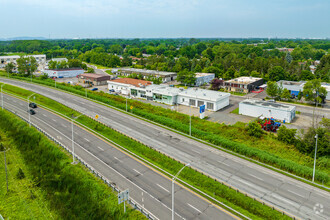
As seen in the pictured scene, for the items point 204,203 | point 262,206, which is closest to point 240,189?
point 262,206

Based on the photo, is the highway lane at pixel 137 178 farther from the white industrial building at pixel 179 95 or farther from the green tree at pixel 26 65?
the green tree at pixel 26 65

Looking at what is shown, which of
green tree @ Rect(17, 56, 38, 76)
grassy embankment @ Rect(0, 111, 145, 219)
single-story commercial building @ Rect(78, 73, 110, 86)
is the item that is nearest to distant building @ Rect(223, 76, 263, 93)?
single-story commercial building @ Rect(78, 73, 110, 86)

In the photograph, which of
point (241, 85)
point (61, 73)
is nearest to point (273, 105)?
point (241, 85)

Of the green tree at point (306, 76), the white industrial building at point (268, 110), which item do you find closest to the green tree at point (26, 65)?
the white industrial building at point (268, 110)

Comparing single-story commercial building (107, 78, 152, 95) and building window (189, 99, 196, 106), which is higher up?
single-story commercial building (107, 78, 152, 95)

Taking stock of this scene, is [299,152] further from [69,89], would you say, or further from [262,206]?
[69,89]

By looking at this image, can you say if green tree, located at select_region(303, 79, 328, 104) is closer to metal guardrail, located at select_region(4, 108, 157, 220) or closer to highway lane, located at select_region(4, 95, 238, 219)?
highway lane, located at select_region(4, 95, 238, 219)

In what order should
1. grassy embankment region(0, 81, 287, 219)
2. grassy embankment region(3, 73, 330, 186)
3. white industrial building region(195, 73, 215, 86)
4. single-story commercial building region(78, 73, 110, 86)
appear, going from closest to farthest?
grassy embankment region(0, 81, 287, 219) < grassy embankment region(3, 73, 330, 186) < white industrial building region(195, 73, 215, 86) < single-story commercial building region(78, 73, 110, 86)
